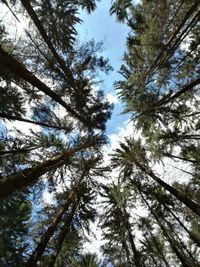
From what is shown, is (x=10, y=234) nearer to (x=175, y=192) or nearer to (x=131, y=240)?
(x=131, y=240)

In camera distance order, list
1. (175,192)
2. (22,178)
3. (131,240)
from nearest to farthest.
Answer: (22,178), (175,192), (131,240)

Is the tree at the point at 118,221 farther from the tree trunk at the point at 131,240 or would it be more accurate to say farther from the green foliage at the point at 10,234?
the green foliage at the point at 10,234

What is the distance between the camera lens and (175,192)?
38.1 ft

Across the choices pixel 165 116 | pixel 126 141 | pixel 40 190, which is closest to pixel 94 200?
pixel 40 190

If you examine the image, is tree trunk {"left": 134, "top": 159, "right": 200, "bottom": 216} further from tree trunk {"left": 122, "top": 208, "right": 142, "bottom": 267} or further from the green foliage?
the green foliage

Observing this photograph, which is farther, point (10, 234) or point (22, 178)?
point (10, 234)

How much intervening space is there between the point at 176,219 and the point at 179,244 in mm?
1016

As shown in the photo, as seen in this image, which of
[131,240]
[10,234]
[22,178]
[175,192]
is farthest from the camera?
[131,240]

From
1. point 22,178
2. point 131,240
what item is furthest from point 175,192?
point 22,178

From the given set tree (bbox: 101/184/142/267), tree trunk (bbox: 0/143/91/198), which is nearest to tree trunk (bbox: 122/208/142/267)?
tree (bbox: 101/184/142/267)

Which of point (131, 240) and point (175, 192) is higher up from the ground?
point (175, 192)

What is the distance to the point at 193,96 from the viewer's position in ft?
45.5

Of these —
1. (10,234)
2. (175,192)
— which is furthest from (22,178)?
(175,192)

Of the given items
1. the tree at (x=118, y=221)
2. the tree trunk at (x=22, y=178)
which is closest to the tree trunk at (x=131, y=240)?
the tree at (x=118, y=221)
